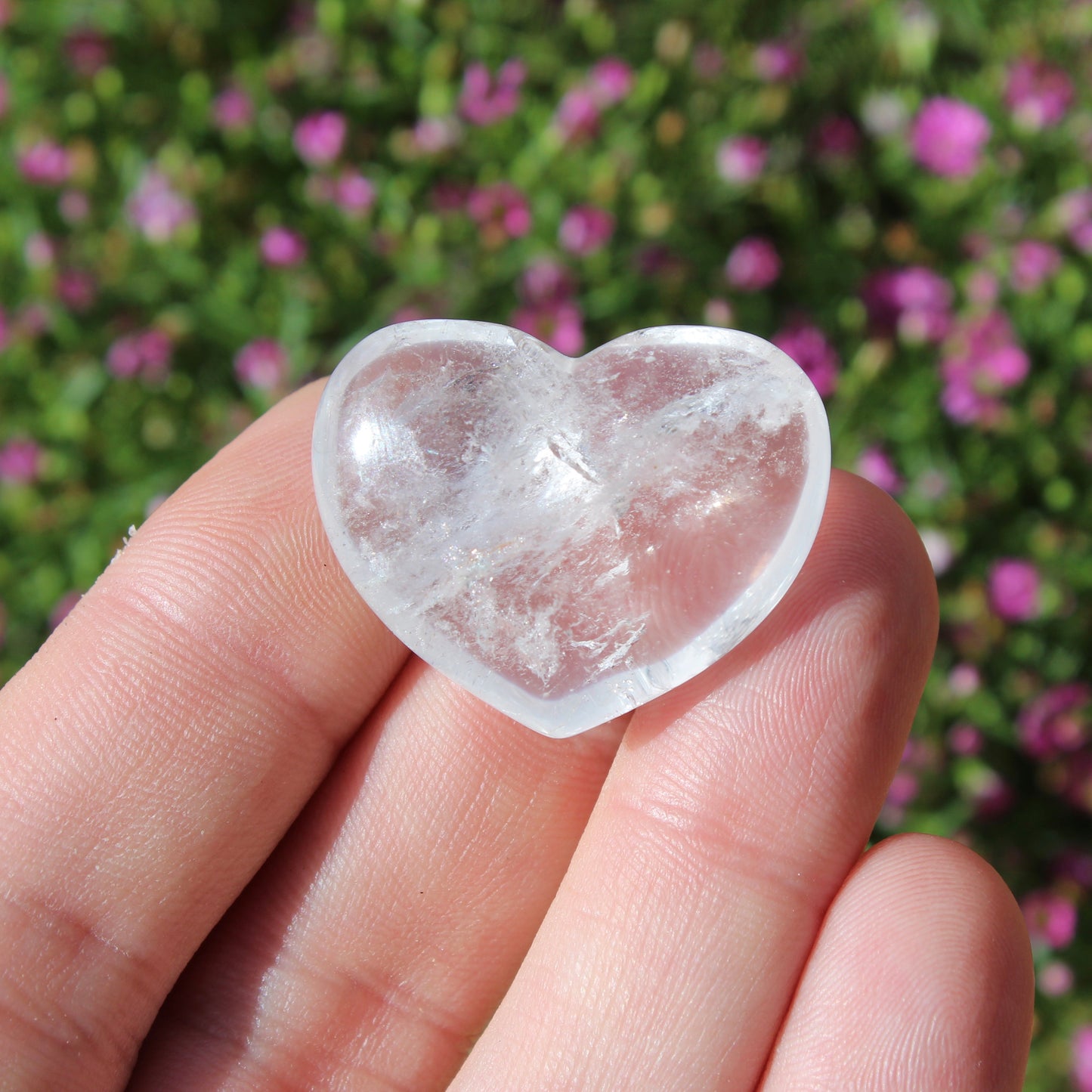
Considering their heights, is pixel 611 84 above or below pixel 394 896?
above

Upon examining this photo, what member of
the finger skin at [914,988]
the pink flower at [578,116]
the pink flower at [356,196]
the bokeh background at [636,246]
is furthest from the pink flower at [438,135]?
the finger skin at [914,988]

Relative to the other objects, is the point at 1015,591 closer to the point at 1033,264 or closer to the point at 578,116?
the point at 1033,264

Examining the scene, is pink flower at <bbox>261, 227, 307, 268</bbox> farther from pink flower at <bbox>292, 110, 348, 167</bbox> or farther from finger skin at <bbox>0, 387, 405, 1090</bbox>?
finger skin at <bbox>0, 387, 405, 1090</bbox>

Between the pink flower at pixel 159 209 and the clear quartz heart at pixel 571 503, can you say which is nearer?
the clear quartz heart at pixel 571 503

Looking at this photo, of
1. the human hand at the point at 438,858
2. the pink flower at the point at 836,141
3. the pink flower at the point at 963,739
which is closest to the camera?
the human hand at the point at 438,858

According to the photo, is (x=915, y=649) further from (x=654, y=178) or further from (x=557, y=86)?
(x=557, y=86)

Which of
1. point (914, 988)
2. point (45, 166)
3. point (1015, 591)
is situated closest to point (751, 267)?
point (1015, 591)

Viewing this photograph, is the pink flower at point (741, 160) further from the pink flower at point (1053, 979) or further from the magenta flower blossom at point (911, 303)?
the pink flower at point (1053, 979)
